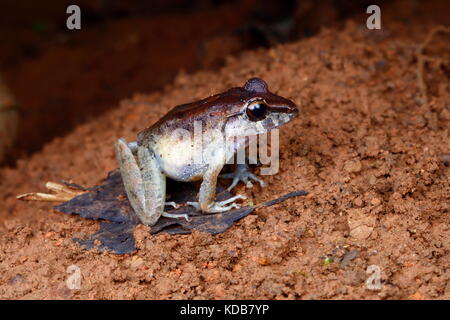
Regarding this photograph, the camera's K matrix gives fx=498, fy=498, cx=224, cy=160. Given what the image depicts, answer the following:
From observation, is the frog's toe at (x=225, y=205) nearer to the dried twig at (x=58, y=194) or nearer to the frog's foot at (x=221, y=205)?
the frog's foot at (x=221, y=205)

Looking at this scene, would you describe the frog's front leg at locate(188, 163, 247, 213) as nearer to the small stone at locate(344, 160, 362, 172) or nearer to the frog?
the frog

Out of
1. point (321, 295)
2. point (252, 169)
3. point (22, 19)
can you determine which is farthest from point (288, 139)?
point (22, 19)

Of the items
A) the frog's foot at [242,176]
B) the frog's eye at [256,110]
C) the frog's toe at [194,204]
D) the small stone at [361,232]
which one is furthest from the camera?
the frog's foot at [242,176]

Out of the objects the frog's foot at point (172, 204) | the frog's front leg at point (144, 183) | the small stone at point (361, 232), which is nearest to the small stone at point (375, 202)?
the small stone at point (361, 232)

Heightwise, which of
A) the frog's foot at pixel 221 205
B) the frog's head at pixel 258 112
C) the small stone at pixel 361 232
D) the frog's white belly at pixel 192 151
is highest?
the frog's head at pixel 258 112

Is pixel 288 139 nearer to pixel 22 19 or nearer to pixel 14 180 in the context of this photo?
pixel 14 180

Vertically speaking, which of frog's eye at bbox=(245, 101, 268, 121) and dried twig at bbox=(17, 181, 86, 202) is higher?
frog's eye at bbox=(245, 101, 268, 121)

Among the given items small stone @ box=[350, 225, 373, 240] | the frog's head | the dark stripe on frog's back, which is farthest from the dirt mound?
the dark stripe on frog's back
